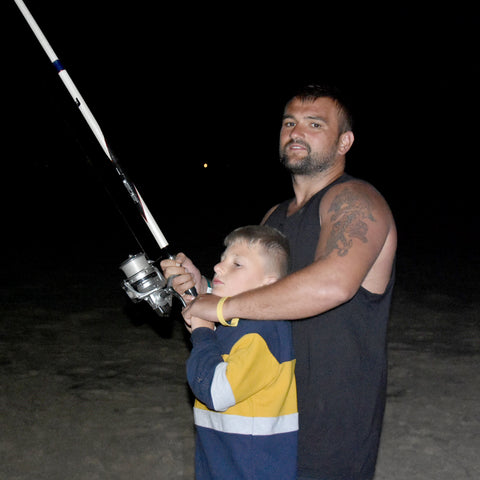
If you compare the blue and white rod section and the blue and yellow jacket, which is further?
the blue and white rod section

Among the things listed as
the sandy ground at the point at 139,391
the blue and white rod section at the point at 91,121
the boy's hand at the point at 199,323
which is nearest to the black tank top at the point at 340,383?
the boy's hand at the point at 199,323

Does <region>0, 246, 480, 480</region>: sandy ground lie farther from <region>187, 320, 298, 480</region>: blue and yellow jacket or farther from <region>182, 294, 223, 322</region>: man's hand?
<region>182, 294, 223, 322</region>: man's hand

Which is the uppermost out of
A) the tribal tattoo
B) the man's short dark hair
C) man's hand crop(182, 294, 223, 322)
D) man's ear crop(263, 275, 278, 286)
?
the man's short dark hair

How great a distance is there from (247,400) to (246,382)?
0.12m

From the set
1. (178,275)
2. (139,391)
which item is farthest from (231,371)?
(139,391)

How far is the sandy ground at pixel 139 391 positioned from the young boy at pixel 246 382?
6.58 feet

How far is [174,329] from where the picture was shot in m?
7.30

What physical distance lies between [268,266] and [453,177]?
48.4 metres

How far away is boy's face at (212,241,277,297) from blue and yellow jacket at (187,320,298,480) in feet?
0.41

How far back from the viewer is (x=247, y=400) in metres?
2.04

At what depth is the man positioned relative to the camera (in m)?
2.01

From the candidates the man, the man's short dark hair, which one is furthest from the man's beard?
the man's short dark hair

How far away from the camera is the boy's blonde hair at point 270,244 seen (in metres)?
2.14

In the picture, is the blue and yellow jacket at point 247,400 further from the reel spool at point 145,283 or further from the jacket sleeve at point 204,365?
the reel spool at point 145,283
